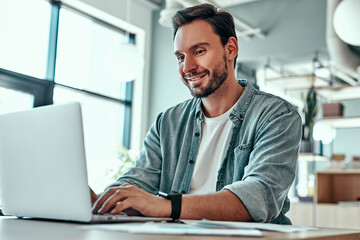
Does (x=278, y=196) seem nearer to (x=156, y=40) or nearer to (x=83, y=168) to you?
(x=83, y=168)

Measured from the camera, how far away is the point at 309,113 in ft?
17.2

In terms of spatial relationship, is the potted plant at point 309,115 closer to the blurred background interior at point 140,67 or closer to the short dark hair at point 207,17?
the blurred background interior at point 140,67

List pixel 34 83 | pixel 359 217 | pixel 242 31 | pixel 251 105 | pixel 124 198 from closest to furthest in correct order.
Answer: pixel 124 198 < pixel 251 105 < pixel 359 217 < pixel 34 83 < pixel 242 31

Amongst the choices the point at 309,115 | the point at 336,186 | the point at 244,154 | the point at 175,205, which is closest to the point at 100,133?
the point at 309,115

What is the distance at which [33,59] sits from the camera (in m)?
4.86

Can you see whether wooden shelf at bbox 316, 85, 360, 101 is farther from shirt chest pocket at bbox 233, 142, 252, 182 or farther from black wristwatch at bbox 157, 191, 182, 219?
black wristwatch at bbox 157, 191, 182, 219

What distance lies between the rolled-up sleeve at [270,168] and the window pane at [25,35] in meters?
3.73

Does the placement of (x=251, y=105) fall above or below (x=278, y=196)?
above

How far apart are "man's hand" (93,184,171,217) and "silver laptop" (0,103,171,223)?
0.11 feet

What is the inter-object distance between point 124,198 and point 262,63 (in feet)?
16.7

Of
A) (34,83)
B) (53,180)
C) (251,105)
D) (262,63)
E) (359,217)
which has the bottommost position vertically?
(359,217)

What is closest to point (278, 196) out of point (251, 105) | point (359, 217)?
point (251, 105)

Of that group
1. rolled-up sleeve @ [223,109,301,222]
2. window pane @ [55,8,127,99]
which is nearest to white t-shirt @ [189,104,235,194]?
rolled-up sleeve @ [223,109,301,222]

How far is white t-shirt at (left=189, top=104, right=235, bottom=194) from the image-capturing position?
1567 millimetres
